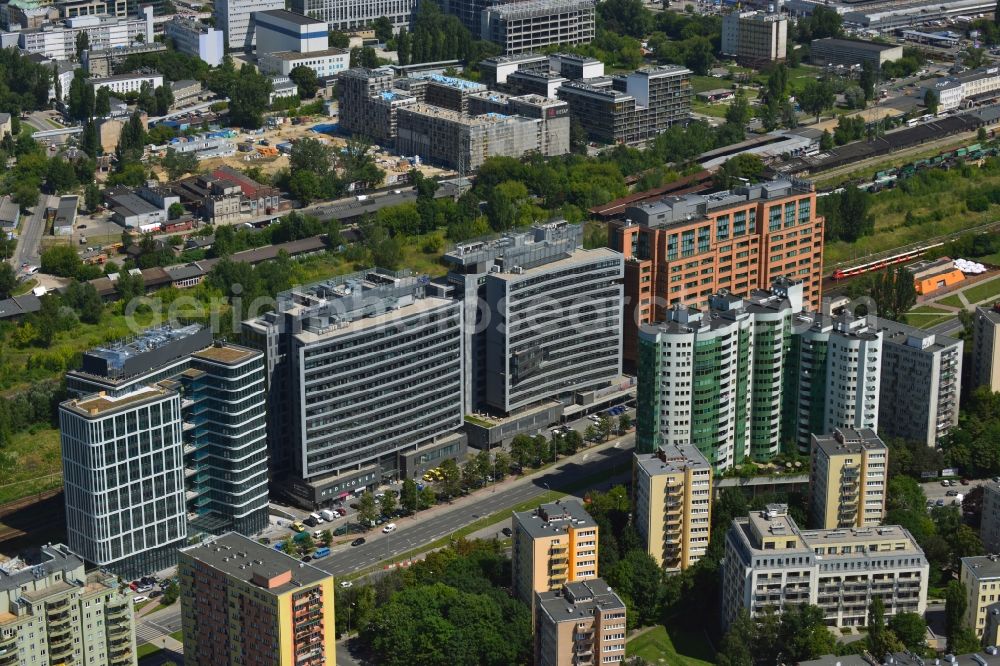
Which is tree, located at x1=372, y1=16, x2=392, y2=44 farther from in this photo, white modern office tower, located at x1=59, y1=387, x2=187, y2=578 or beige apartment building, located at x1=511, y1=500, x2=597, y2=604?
beige apartment building, located at x1=511, y1=500, x2=597, y2=604

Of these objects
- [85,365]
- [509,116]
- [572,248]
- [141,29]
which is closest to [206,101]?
[141,29]

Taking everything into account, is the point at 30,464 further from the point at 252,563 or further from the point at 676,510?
the point at 676,510

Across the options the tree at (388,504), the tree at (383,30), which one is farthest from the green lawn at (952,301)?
the tree at (383,30)

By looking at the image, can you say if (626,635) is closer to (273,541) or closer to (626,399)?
(273,541)

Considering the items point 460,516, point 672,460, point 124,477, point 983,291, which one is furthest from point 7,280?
point 983,291

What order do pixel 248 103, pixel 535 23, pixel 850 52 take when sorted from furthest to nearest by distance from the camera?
pixel 535 23
pixel 850 52
pixel 248 103
